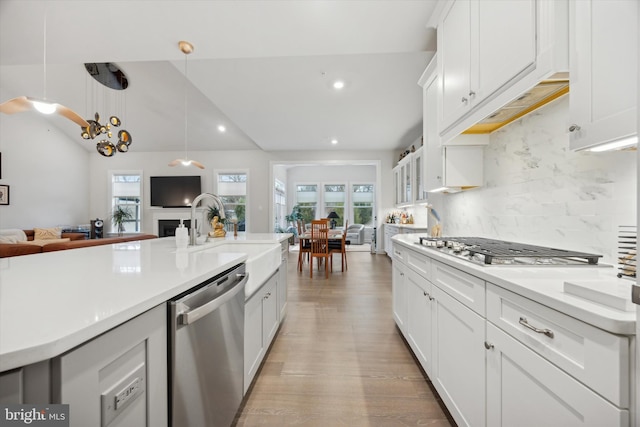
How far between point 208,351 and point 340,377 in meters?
1.11

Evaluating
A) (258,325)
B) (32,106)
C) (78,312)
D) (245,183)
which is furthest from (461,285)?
(245,183)

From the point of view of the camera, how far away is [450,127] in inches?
70.2

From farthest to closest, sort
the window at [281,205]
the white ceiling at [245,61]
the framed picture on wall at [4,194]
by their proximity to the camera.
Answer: the window at [281,205] → the framed picture on wall at [4,194] → the white ceiling at [245,61]

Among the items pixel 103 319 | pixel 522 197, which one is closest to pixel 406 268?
pixel 522 197

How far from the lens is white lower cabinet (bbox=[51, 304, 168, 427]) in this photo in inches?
19.6

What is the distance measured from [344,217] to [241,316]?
8577 mm

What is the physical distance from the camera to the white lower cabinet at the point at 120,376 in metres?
0.50

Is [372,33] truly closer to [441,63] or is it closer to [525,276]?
[441,63]

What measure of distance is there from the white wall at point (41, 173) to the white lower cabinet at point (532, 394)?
28.2 feet

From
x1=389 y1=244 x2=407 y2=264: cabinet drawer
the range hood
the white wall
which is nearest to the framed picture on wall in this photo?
the white wall

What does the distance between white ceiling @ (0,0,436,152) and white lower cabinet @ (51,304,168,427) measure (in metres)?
2.21

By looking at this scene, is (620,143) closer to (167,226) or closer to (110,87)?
(110,87)

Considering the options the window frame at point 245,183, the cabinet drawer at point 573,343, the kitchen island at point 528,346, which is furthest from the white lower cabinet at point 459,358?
the window frame at point 245,183

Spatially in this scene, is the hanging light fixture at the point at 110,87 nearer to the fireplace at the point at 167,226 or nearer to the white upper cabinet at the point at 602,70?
the fireplace at the point at 167,226
